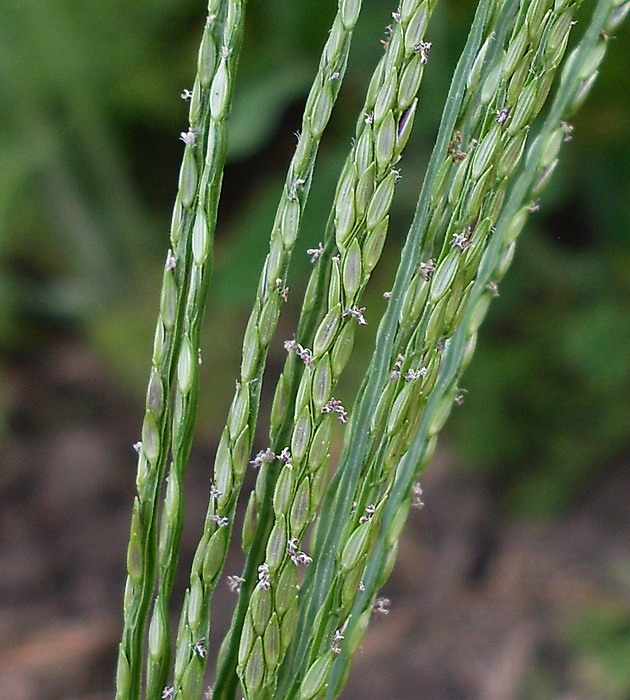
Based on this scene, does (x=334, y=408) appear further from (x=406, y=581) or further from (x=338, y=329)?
(x=406, y=581)

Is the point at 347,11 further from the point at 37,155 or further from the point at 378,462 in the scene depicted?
the point at 37,155

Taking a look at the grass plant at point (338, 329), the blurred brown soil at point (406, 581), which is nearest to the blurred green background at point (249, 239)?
the blurred brown soil at point (406, 581)

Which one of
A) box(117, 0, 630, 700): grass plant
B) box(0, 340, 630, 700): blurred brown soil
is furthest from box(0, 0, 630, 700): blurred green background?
box(117, 0, 630, 700): grass plant

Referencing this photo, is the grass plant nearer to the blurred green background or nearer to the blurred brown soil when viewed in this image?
the blurred green background

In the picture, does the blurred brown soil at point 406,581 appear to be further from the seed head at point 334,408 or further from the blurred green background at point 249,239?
the seed head at point 334,408

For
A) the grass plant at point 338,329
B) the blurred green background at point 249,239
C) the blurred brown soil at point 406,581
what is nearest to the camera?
the grass plant at point 338,329

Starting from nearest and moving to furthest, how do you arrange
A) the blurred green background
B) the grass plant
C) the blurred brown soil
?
the grass plant < the blurred green background < the blurred brown soil
